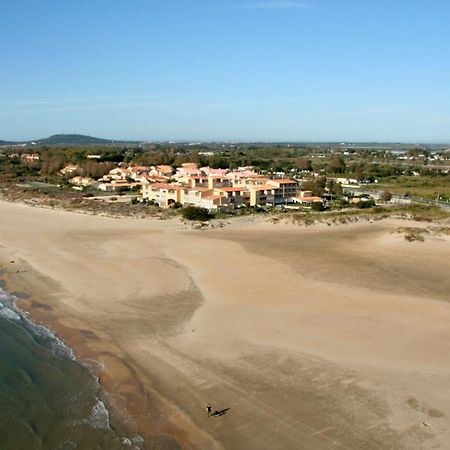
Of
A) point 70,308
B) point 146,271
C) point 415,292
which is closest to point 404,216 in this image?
point 415,292

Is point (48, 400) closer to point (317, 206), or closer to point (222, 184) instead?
point (317, 206)

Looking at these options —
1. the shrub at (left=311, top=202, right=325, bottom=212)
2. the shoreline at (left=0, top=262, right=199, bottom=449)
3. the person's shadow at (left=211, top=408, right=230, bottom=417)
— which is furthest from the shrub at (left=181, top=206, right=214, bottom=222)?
the person's shadow at (left=211, top=408, right=230, bottom=417)

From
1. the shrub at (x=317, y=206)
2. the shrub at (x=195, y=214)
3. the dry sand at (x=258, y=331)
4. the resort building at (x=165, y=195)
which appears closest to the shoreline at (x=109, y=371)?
the dry sand at (x=258, y=331)

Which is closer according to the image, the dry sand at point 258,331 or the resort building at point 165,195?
the dry sand at point 258,331

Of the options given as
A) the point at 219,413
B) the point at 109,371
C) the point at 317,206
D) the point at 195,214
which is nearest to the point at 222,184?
the point at 317,206

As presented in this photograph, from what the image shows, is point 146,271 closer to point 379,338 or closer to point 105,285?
point 105,285

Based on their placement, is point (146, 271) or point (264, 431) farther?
point (146, 271)

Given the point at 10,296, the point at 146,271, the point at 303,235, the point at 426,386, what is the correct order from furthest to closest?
the point at 303,235 → the point at 146,271 → the point at 10,296 → the point at 426,386

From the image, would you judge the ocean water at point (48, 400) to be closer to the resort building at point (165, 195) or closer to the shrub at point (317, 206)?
the shrub at point (317, 206)
